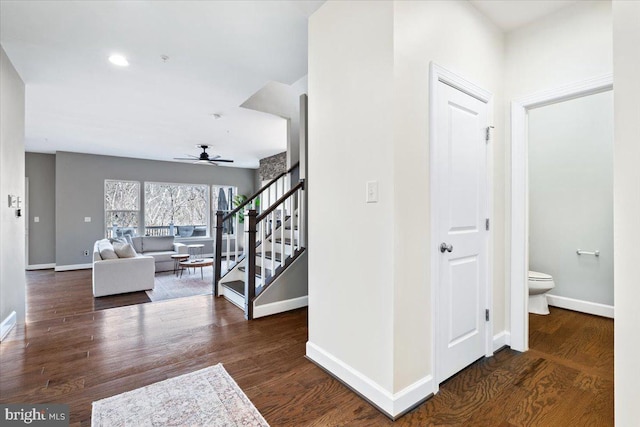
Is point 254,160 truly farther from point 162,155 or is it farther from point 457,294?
point 457,294

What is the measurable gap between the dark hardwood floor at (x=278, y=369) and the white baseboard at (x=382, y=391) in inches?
1.8

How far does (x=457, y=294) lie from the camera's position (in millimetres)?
2107

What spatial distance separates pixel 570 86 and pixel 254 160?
7.38 m

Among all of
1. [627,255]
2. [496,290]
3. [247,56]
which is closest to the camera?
[627,255]

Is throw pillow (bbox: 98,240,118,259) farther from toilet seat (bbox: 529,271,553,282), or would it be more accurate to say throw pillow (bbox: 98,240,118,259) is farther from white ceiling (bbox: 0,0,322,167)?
toilet seat (bbox: 529,271,553,282)

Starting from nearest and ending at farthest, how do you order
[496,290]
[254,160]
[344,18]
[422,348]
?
[422,348], [344,18], [496,290], [254,160]

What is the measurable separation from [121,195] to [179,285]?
13.4 feet

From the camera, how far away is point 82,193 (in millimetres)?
7289

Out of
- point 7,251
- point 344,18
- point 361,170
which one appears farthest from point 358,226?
point 7,251

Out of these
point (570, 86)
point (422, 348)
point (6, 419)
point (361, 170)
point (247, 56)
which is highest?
point (247, 56)

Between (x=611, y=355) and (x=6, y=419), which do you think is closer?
(x=6, y=419)

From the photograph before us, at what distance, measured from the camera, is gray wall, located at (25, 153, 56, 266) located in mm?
7062

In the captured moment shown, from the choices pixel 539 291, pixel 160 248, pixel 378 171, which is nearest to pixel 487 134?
pixel 378 171

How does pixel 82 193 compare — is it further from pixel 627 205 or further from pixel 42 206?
pixel 627 205
